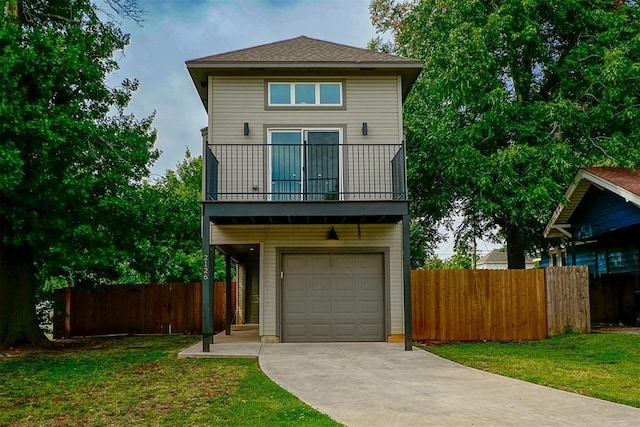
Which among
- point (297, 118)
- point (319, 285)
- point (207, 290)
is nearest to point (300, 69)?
point (297, 118)

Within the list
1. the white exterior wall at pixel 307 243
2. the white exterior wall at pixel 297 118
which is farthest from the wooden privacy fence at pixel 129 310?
the white exterior wall at pixel 297 118

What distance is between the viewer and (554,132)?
16.4m

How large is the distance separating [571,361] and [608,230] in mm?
7236

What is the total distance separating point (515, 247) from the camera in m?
17.9

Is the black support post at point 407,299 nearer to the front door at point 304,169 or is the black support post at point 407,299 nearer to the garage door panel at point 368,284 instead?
the garage door panel at point 368,284

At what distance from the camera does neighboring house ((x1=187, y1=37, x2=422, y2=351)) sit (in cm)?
1281

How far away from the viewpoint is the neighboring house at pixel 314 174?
42.0 feet

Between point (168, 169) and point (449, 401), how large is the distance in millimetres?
27203

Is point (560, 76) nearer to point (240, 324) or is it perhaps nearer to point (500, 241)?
point (500, 241)

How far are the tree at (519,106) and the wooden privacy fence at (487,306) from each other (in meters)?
2.95

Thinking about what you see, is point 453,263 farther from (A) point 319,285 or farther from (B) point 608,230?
(A) point 319,285

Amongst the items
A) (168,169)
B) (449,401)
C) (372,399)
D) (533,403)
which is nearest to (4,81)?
(372,399)

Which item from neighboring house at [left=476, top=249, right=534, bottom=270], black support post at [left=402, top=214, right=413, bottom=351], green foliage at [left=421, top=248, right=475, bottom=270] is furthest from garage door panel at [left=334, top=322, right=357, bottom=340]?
neighboring house at [left=476, top=249, right=534, bottom=270]

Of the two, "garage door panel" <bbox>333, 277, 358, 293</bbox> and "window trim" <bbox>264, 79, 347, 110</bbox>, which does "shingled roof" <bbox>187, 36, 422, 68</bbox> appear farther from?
"garage door panel" <bbox>333, 277, 358, 293</bbox>
